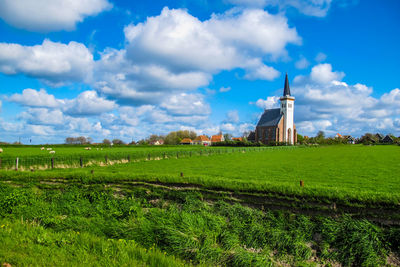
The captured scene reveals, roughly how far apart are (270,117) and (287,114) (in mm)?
8096

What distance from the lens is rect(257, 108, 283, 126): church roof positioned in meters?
111

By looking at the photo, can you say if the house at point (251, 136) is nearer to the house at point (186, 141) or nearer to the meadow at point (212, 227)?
the house at point (186, 141)

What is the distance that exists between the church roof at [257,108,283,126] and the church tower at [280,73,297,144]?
2640mm

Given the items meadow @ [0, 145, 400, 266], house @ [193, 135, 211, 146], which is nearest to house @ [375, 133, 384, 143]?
house @ [193, 135, 211, 146]

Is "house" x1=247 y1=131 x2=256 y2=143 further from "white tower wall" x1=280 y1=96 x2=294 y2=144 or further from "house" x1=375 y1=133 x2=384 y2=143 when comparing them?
"house" x1=375 y1=133 x2=384 y2=143

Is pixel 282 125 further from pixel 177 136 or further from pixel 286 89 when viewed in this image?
pixel 177 136

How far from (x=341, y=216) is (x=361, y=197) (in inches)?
39.8

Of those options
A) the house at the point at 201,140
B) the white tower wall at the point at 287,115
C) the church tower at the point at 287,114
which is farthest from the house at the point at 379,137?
the house at the point at 201,140

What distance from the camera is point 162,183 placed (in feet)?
41.6

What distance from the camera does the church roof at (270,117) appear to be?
111 metres

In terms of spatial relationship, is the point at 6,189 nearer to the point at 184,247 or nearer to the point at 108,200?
the point at 108,200

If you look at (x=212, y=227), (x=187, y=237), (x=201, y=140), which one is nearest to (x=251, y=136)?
(x=201, y=140)

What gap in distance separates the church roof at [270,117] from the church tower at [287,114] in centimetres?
264

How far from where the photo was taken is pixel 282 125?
10894 cm
